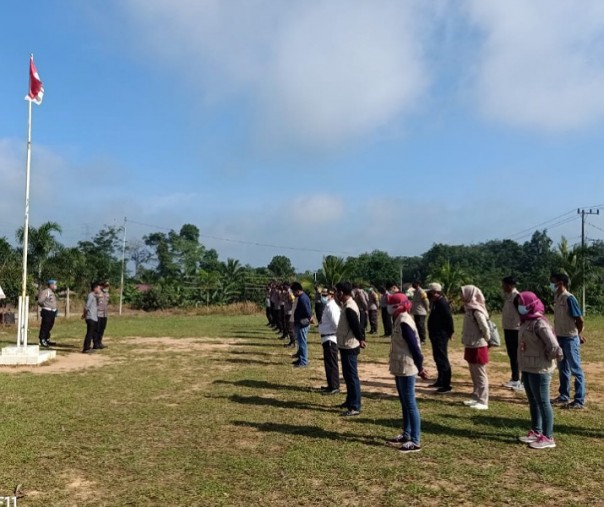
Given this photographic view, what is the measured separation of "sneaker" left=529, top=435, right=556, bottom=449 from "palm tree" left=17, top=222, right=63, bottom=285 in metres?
23.2

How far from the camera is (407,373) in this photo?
18.1ft

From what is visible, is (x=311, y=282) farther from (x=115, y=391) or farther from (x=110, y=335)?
(x=115, y=391)

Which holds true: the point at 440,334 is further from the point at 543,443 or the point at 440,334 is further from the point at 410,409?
the point at 410,409

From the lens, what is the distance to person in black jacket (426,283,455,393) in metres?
8.49

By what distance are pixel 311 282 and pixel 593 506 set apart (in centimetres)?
3282

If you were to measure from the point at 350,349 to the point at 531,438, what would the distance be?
7.83 ft

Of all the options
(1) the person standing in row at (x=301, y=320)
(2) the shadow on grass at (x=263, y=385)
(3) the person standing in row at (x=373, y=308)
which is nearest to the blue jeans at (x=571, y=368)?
(2) the shadow on grass at (x=263, y=385)

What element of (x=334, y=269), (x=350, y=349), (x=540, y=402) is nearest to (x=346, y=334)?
(x=350, y=349)

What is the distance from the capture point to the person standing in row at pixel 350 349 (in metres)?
6.96

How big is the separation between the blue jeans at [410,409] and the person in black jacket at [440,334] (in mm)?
3086

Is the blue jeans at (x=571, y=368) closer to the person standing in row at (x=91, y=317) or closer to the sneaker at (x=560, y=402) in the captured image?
the sneaker at (x=560, y=402)

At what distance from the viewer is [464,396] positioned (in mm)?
8117

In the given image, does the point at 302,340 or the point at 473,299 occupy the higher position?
the point at 473,299

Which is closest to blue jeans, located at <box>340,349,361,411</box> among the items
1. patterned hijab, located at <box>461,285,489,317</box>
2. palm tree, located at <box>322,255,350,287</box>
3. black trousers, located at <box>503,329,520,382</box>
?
patterned hijab, located at <box>461,285,489,317</box>
